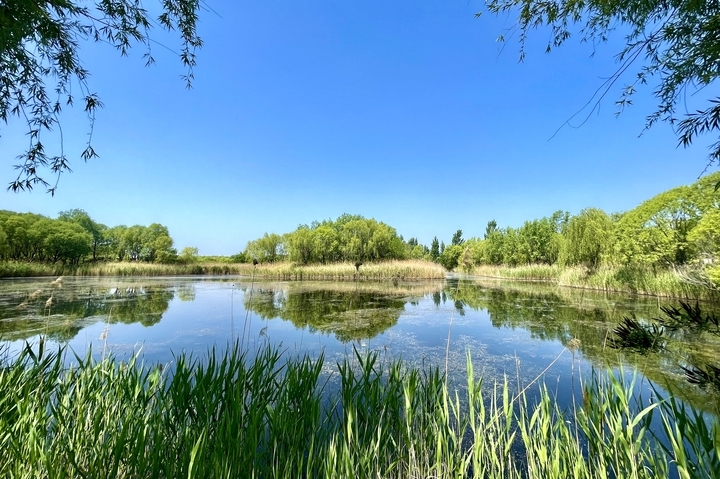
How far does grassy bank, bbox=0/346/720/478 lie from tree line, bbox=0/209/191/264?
3128cm

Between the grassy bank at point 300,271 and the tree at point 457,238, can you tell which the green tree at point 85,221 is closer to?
the grassy bank at point 300,271

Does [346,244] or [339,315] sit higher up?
[346,244]

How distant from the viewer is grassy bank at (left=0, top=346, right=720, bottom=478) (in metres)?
1.41

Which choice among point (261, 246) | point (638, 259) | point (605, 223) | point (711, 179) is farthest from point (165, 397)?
point (261, 246)

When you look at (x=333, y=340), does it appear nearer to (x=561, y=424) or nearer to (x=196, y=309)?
(x=561, y=424)

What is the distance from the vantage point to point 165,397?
1886 millimetres

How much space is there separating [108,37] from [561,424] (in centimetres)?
459

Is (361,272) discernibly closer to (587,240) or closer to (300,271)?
(300,271)

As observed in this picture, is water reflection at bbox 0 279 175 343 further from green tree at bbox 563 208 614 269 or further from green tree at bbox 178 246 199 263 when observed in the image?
green tree at bbox 178 246 199 263

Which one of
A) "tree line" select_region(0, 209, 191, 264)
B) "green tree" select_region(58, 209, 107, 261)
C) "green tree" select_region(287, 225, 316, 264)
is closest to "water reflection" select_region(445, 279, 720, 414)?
"green tree" select_region(287, 225, 316, 264)

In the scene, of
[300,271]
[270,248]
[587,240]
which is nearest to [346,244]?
[300,271]

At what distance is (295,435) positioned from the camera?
173 centimetres

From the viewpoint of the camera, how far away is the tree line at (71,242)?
25344 mm

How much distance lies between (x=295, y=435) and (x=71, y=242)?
3560 cm
